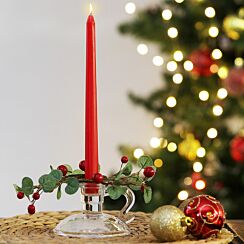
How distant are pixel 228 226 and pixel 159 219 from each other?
214 mm

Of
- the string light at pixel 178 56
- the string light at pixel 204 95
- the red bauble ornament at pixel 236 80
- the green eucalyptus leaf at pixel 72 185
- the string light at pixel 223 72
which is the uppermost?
the string light at pixel 178 56

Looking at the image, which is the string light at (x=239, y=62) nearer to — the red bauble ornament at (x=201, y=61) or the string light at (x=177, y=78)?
the red bauble ornament at (x=201, y=61)

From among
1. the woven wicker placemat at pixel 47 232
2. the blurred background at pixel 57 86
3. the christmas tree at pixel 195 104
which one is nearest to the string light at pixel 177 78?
the christmas tree at pixel 195 104

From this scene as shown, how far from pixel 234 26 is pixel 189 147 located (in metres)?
0.43

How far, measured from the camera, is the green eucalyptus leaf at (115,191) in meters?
0.83

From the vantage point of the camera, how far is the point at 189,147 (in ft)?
7.64

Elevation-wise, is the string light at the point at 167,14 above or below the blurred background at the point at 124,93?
above

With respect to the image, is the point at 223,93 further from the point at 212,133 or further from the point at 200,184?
the point at 200,184

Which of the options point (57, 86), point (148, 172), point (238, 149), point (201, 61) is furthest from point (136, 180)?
point (57, 86)

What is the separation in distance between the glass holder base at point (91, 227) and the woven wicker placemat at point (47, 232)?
1 cm

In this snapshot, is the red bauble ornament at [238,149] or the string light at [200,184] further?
the string light at [200,184]

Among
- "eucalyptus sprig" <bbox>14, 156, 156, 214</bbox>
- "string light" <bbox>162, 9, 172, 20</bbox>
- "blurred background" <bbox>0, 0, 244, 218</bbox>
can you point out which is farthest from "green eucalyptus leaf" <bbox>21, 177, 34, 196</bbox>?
"string light" <bbox>162, 9, 172, 20</bbox>

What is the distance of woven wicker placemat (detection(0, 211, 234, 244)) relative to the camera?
0.80 m

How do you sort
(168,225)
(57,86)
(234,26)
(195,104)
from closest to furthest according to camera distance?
(168,225)
(234,26)
(195,104)
(57,86)
